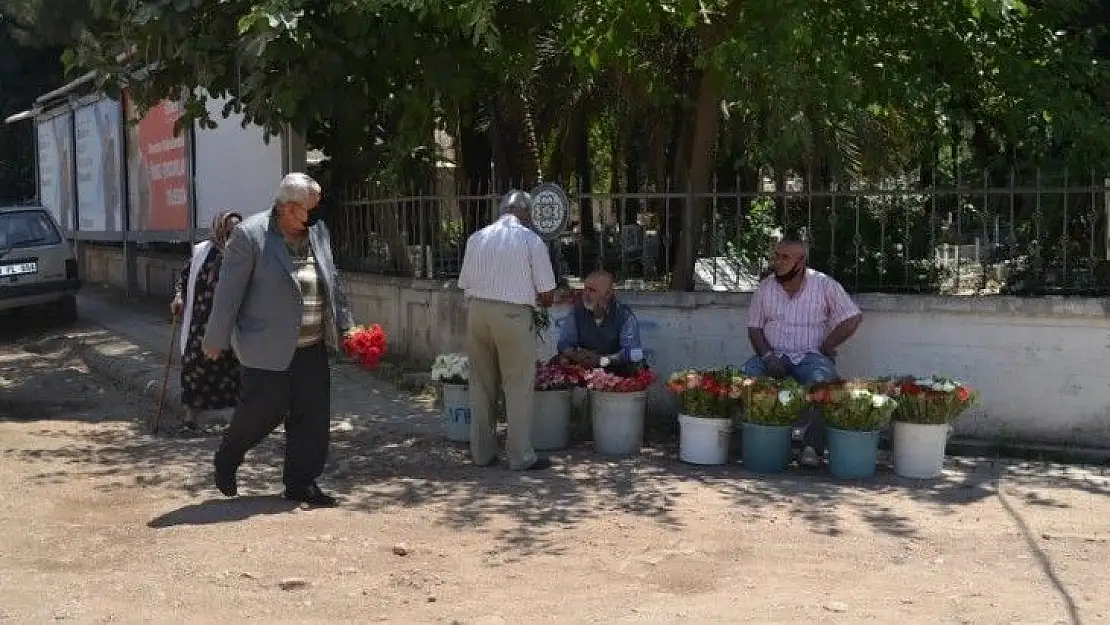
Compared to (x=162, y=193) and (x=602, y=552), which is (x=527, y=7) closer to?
(x=602, y=552)

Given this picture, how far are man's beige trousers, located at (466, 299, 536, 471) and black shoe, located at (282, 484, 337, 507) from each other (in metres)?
1.19

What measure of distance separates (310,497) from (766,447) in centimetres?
264

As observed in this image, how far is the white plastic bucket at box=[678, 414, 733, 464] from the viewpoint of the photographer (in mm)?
7305

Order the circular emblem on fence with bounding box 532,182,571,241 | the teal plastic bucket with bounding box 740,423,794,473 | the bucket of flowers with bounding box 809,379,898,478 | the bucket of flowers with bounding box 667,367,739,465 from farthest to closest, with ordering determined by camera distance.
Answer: the circular emblem on fence with bounding box 532,182,571,241, the bucket of flowers with bounding box 667,367,739,465, the teal plastic bucket with bounding box 740,423,794,473, the bucket of flowers with bounding box 809,379,898,478

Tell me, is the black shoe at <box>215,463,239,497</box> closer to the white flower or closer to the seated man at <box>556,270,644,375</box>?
the white flower

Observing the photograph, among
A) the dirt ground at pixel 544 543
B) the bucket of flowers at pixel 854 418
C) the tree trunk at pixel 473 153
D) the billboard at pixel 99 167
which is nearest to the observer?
the dirt ground at pixel 544 543

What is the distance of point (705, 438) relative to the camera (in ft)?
24.1

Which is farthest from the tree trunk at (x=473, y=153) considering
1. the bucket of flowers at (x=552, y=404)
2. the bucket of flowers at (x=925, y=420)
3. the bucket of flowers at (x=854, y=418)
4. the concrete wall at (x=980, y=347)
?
the bucket of flowers at (x=925, y=420)

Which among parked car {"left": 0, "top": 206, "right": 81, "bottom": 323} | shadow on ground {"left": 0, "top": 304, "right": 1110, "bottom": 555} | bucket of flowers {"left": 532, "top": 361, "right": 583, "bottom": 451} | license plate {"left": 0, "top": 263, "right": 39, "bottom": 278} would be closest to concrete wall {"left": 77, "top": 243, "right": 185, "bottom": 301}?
parked car {"left": 0, "top": 206, "right": 81, "bottom": 323}

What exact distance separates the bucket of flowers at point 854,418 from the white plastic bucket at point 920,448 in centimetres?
13

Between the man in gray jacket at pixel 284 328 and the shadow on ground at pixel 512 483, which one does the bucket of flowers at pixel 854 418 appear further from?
the man in gray jacket at pixel 284 328

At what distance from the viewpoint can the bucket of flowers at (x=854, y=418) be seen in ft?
22.6

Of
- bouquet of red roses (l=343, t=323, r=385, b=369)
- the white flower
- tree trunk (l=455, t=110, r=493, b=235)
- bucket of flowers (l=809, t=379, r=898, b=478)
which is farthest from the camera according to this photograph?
tree trunk (l=455, t=110, r=493, b=235)

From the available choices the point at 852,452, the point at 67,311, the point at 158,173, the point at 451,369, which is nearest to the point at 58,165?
the point at 158,173
